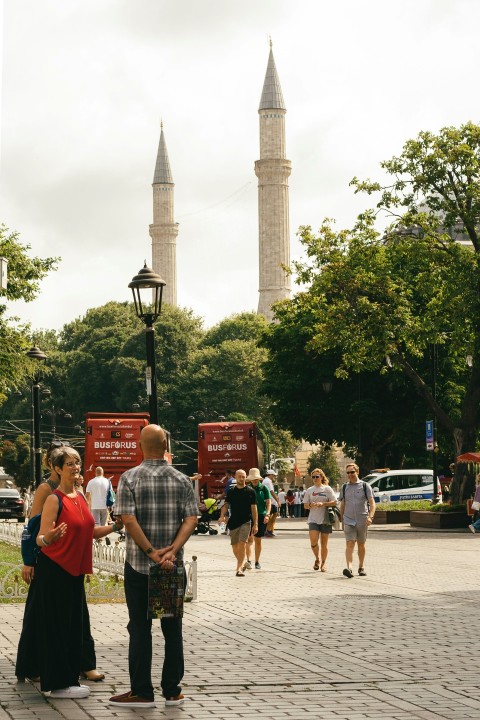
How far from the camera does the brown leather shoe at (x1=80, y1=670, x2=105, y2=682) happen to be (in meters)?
9.07

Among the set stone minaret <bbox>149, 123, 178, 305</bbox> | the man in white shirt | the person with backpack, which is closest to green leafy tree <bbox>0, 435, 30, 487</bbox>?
stone minaret <bbox>149, 123, 178, 305</bbox>

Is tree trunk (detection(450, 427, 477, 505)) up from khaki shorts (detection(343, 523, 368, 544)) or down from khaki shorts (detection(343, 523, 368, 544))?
up

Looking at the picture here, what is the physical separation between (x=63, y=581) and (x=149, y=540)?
805 mm

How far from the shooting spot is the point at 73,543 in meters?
8.61

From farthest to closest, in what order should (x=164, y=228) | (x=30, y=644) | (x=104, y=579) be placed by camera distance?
(x=164, y=228), (x=104, y=579), (x=30, y=644)

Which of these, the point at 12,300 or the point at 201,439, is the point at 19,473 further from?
the point at 12,300

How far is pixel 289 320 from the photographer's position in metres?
58.0

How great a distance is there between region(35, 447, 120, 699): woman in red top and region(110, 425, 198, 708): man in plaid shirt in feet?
1.71

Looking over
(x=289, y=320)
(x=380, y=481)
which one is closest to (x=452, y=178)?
(x=380, y=481)

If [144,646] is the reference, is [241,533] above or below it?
above

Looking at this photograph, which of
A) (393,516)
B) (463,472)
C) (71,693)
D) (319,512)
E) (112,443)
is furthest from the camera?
(393,516)

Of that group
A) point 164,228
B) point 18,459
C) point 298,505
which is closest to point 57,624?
point 298,505

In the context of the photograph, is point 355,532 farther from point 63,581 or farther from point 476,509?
point 63,581

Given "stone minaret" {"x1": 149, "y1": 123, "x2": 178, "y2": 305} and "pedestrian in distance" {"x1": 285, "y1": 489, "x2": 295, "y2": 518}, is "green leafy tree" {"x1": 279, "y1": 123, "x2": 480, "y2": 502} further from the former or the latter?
"stone minaret" {"x1": 149, "y1": 123, "x2": 178, "y2": 305}
